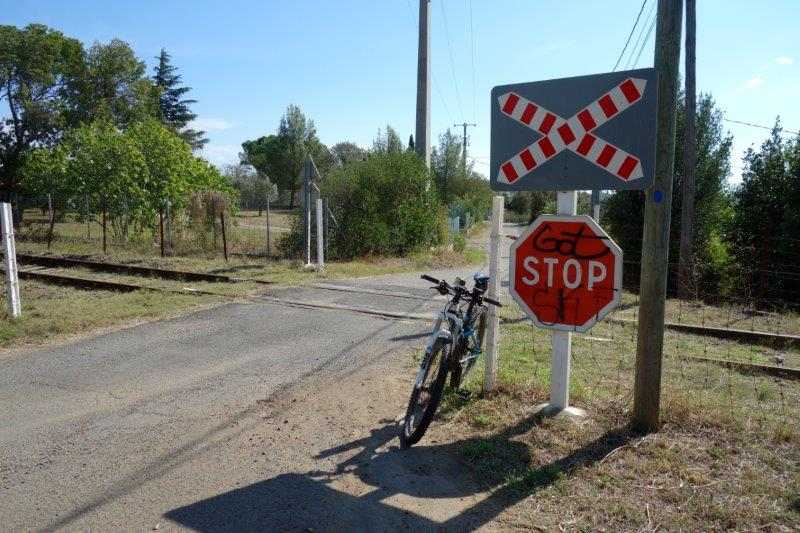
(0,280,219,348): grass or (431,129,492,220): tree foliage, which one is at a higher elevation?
(431,129,492,220): tree foliage

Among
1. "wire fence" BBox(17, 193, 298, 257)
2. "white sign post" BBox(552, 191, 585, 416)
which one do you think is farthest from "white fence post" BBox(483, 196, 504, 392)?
"wire fence" BBox(17, 193, 298, 257)

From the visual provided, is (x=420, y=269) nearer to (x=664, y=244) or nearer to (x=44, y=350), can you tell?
(x=44, y=350)

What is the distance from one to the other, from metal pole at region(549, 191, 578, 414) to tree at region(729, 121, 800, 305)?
1258cm

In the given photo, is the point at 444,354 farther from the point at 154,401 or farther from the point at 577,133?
the point at 154,401

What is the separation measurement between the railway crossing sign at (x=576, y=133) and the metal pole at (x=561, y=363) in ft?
0.58

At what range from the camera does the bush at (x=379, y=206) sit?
16984 mm

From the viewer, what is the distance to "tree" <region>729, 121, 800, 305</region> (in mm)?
15492

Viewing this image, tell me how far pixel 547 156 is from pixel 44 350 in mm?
6000

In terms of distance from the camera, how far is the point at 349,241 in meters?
17.0

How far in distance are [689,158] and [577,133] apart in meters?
11.4

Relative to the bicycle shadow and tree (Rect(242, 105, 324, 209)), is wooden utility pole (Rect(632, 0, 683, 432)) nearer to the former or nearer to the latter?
the bicycle shadow

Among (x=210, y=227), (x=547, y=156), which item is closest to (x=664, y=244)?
(x=547, y=156)

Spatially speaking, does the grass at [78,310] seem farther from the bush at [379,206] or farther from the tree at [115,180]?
the bush at [379,206]

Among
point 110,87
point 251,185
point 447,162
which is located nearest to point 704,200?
point 447,162
